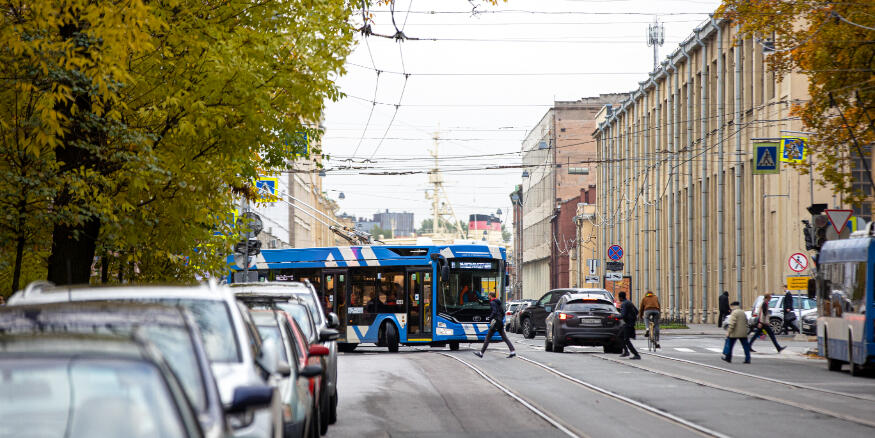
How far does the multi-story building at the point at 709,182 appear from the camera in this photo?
47688mm

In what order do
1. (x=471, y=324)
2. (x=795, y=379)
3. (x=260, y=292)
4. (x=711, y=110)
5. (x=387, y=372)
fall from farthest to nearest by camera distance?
(x=711, y=110)
(x=471, y=324)
(x=387, y=372)
(x=795, y=379)
(x=260, y=292)

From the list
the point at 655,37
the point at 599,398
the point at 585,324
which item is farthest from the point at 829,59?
the point at 655,37

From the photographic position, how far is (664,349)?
33.6m

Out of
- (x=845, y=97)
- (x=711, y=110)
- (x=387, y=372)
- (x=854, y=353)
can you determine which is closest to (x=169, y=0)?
(x=387, y=372)

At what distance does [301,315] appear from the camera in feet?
44.3

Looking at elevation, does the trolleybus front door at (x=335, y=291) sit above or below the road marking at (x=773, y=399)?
above

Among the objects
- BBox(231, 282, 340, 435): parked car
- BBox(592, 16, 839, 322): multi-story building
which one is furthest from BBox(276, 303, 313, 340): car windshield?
BBox(592, 16, 839, 322): multi-story building

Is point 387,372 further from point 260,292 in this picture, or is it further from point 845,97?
point 845,97

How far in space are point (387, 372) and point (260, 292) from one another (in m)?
8.60

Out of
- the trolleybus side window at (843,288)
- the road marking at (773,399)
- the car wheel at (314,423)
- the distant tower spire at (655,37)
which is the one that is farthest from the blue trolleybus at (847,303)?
the distant tower spire at (655,37)

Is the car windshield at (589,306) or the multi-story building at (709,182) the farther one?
the multi-story building at (709,182)

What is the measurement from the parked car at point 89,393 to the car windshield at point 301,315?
27.4ft

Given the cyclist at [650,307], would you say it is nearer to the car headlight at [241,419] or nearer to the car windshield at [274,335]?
the car windshield at [274,335]

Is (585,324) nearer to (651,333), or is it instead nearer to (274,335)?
(651,333)
